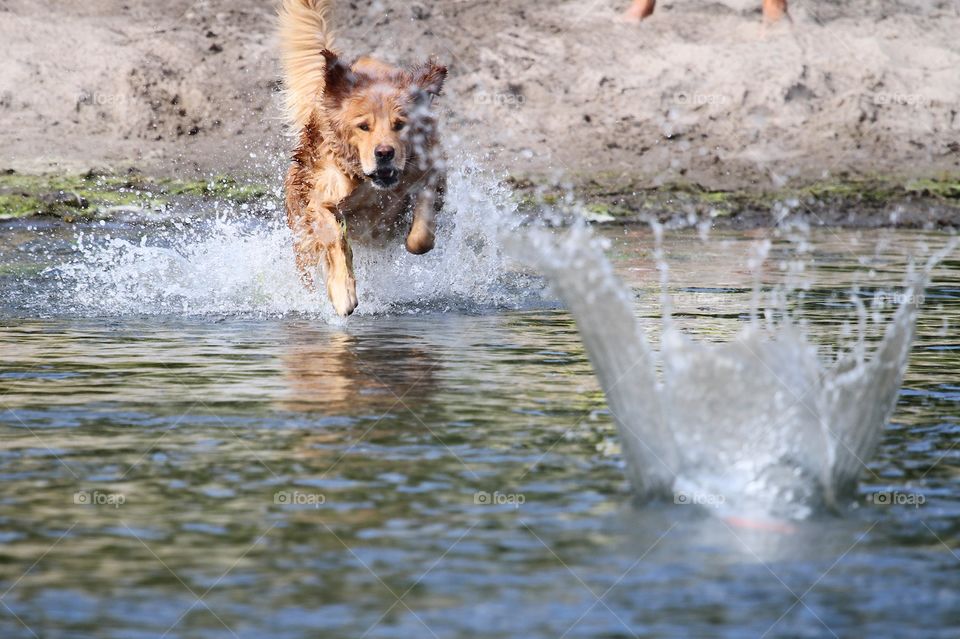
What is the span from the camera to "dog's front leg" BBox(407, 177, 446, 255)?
8.81m

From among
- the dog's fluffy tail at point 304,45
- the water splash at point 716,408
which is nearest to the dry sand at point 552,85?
the dog's fluffy tail at point 304,45

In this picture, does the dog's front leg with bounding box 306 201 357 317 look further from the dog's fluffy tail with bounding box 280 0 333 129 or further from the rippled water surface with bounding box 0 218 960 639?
the dog's fluffy tail with bounding box 280 0 333 129

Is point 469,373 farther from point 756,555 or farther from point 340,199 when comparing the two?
point 756,555

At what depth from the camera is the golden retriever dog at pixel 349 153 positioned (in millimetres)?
8445

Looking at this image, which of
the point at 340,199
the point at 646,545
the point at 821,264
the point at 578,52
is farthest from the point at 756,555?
the point at 578,52

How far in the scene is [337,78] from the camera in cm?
852

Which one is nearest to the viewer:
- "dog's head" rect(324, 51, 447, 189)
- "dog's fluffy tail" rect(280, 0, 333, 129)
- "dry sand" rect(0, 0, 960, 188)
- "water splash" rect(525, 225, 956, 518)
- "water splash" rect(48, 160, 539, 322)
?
"water splash" rect(525, 225, 956, 518)

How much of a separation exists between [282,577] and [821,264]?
7879 mm

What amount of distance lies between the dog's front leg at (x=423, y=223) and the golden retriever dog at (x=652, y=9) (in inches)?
267

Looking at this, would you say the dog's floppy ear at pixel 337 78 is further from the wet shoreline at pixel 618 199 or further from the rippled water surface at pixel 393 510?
the wet shoreline at pixel 618 199

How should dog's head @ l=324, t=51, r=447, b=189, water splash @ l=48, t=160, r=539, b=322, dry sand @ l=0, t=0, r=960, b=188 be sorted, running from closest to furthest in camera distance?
dog's head @ l=324, t=51, r=447, b=189, water splash @ l=48, t=160, r=539, b=322, dry sand @ l=0, t=0, r=960, b=188

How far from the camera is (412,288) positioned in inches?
372

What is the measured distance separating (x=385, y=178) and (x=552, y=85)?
6593mm

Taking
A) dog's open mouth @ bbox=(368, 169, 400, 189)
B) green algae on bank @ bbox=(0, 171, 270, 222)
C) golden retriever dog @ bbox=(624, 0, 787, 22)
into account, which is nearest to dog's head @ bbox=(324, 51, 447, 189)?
dog's open mouth @ bbox=(368, 169, 400, 189)
